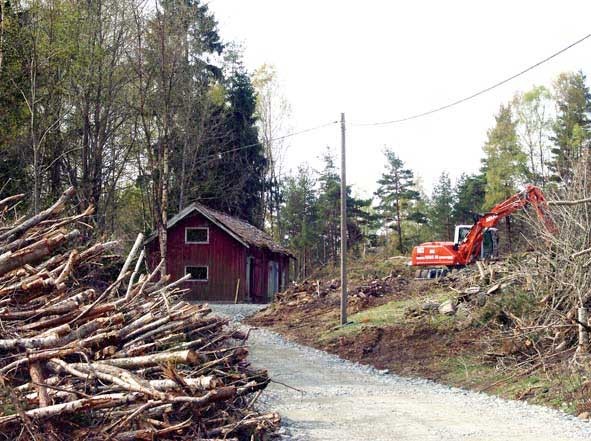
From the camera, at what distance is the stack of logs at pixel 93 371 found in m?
6.27

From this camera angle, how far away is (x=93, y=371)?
6.71 meters

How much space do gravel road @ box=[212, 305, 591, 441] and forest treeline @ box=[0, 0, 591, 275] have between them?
5756 mm

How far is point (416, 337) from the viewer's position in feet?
59.9

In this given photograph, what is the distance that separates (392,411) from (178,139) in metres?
28.5

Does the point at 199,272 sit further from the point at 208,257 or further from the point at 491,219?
the point at 491,219

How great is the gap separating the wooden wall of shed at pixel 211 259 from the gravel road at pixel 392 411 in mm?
19946

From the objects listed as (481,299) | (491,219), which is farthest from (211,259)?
(481,299)

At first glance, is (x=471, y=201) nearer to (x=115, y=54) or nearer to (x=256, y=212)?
(x=256, y=212)

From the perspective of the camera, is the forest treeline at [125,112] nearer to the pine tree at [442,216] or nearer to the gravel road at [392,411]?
the gravel road at [392,411]

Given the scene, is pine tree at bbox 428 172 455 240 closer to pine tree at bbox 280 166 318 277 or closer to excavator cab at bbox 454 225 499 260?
pine tree at bbox 280 166 318 277

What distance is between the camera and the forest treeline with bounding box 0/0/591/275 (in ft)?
80.9

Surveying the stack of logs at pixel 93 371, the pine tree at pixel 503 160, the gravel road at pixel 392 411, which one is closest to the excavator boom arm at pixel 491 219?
the gravel road at pixel 392 411

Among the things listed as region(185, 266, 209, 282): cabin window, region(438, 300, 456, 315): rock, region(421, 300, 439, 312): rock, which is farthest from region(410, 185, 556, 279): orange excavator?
region(185, 266, 209, 282): cabin window

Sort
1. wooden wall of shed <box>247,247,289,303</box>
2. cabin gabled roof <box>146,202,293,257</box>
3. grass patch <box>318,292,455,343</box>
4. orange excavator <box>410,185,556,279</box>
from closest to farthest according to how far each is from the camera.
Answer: grass patch <box>318,292,455,343</box> → orange excavator <box>410,185,556,279</box> → cabin gabled roof <box>146,202,293,257</box> → wooden wall of shed <box>247,247,289,303</box>
